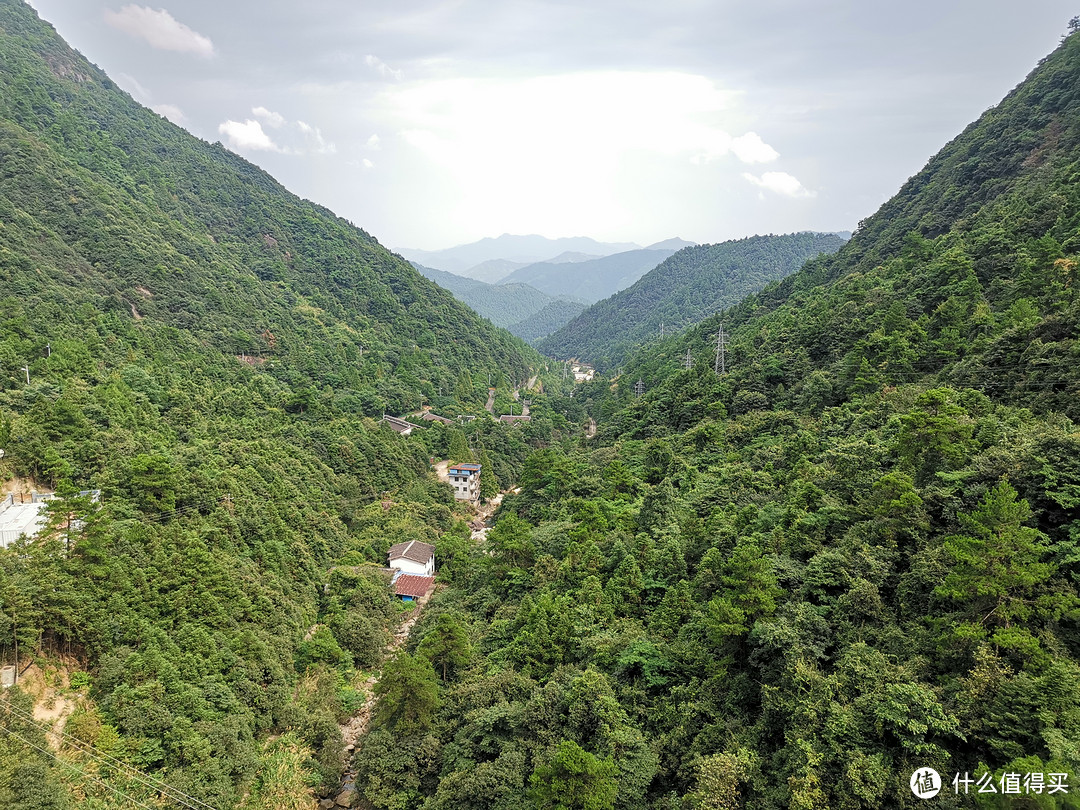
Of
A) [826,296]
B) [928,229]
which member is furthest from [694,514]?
[928,229]

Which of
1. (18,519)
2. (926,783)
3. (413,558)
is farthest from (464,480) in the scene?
(926,783)

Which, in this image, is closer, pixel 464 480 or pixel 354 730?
pixel 354 730

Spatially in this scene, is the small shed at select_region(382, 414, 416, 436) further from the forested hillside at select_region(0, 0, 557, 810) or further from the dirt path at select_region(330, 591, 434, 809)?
the dirt path at select_region(330, 591, 434, 809)

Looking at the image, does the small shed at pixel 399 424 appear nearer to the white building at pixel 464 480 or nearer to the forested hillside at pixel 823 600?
the white building at pixel 464 480

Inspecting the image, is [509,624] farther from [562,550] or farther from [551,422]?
[551,422]

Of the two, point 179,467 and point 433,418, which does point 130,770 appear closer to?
point 179,467

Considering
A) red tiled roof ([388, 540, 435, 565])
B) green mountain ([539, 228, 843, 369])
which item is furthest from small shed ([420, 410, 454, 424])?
green mountain ([539, 228, 843, 369])
